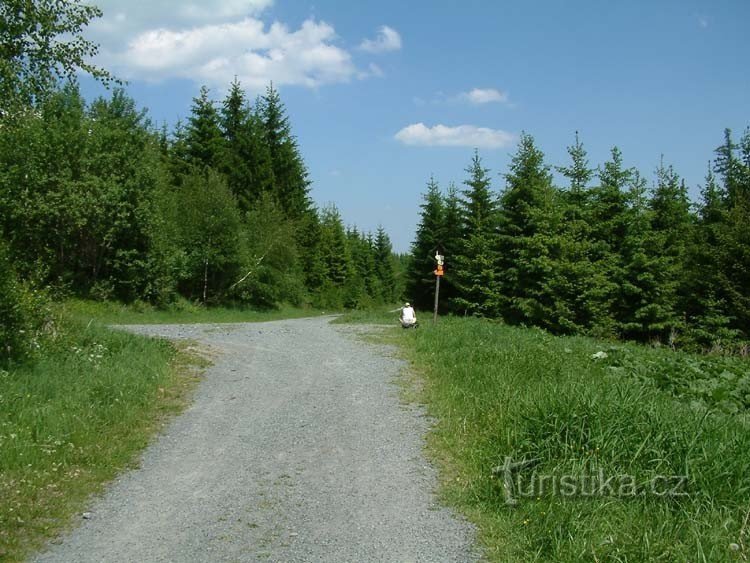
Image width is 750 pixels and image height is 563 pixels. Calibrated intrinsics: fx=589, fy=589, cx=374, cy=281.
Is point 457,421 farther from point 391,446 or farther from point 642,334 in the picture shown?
point 642,334

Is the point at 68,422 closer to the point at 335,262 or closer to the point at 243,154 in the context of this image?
the point at 243,154

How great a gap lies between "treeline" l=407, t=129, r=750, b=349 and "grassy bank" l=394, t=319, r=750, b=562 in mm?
17452

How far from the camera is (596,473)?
5324 millimetres

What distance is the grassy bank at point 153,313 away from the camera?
22.3 meters

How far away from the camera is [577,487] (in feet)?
17.0

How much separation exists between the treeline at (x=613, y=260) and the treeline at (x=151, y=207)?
12913 mm

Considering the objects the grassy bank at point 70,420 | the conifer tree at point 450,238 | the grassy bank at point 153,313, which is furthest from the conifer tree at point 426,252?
the grassy bank at point 70,420

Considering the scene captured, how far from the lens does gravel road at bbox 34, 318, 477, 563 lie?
4.69 metres

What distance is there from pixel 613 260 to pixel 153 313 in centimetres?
2036

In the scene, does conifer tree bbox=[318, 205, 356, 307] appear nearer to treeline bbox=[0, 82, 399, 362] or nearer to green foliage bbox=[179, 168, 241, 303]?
treeline bbox=[0, 82, 399, 362]

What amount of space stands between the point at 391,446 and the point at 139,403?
3913 millimetres

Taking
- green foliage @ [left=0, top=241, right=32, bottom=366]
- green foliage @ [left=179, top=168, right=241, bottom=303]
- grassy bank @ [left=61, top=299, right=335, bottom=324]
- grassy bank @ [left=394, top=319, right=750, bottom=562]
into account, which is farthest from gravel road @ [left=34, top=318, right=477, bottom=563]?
A: green foliage @ [left=179, top=168, right=241, bottom=303]

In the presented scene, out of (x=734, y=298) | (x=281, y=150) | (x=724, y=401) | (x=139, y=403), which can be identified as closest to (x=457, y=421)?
(x=724, y=401)

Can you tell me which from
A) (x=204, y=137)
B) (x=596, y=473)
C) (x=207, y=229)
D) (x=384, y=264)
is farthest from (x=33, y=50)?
(x=384, y=264)
